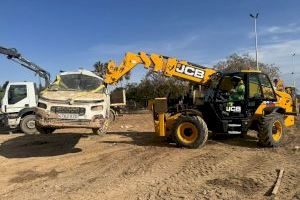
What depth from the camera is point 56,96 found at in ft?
37.6

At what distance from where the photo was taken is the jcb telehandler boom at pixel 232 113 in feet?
40.4

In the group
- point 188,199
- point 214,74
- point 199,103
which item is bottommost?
point 188,199

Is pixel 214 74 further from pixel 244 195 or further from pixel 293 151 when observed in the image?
pixel 244 195

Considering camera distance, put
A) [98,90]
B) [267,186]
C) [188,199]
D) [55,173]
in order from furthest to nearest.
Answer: [98,90] → [55,173] → [267,186] → [188,199]

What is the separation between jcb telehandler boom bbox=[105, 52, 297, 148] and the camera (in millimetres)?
12328

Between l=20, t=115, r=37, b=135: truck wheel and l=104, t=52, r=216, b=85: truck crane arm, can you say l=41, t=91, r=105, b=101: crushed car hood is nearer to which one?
l=104, t=52, r=216, b=85: truck crane arm

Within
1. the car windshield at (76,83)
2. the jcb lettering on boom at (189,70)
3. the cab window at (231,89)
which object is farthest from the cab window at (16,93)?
the cab window at (231,89)

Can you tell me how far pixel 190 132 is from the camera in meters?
12.6

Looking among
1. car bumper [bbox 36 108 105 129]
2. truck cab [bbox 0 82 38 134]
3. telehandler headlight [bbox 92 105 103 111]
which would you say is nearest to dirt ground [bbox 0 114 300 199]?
car bumper [bbox 36 108 105 129]

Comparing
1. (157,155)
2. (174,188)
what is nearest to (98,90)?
(157,155)

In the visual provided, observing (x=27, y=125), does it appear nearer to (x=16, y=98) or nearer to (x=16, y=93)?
(x=16, y=98)

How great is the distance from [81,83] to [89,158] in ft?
8.86

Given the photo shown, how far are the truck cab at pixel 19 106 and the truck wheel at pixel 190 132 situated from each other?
861 centimetres

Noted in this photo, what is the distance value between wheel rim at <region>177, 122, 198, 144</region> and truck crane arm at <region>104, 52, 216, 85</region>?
2066mm
